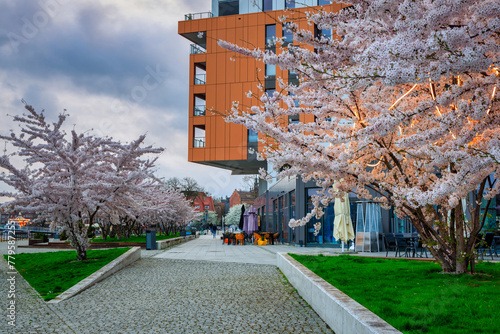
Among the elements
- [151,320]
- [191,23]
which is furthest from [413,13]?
[191,23]

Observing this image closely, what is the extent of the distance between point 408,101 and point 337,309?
167 inches

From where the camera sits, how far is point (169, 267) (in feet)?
44.7

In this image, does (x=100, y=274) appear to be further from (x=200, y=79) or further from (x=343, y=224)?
(x=200, y=79)

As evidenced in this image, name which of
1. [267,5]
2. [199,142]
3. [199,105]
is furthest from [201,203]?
[267,5]

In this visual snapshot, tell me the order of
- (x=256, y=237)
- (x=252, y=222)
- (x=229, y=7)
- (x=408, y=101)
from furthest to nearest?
(x=229, y=7) < (x=252, y=222) < (x=256, y=237) < (x=408, y=101)

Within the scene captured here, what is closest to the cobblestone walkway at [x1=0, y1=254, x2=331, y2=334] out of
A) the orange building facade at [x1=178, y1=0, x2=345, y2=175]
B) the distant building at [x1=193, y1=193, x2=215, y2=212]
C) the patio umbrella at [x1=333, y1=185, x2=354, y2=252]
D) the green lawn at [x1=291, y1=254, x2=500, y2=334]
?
the green lawn at [x1=291, y1=254, x2=500, y2=334]

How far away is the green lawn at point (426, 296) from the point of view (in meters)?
4.74

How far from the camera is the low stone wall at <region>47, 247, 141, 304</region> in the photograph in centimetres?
832

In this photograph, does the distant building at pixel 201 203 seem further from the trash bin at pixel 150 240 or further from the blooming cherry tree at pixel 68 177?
the blooming cherry tree at pixel 68 177

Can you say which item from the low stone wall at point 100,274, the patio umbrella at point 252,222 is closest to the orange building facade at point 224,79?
the patio umbrella at point 252,222

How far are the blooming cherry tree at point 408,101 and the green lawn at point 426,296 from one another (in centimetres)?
70

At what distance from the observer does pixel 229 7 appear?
42.1m

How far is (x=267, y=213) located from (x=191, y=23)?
57.9 feet

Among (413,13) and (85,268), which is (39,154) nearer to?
(85,268)
